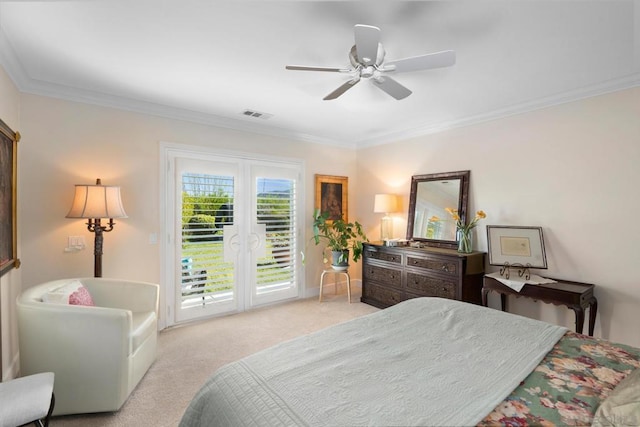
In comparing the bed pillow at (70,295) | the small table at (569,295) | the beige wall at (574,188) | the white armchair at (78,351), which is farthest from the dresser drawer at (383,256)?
the bed pillow at (70,295)

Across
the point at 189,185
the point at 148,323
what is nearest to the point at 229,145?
the point at 189,185

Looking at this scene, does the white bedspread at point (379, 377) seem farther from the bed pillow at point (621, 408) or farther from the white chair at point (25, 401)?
the white chair at point (25, 401)

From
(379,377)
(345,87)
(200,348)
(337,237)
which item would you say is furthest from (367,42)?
(337,237)

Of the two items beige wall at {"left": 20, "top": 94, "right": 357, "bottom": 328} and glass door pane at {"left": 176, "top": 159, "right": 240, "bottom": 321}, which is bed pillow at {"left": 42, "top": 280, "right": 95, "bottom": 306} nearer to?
beige wall at {"left": 20, "top": 94, "right": 357, "bottom": 328}

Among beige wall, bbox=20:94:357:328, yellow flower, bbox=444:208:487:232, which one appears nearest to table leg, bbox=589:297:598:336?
yellow flower, bbox=444:208:487:232

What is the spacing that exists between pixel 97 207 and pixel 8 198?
56 centimetres

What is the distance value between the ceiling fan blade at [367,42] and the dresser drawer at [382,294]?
2.96 m

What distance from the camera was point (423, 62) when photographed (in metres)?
1.91

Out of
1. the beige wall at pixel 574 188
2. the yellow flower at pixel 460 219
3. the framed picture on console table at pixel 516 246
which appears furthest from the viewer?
the yellow flower at pixel 460 219

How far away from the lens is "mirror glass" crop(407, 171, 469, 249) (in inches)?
151

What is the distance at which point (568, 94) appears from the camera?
2938 mm

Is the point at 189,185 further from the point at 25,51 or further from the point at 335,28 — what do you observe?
the point at 335,28

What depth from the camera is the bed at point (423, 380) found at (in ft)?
3.42

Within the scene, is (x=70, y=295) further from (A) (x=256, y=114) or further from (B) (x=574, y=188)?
(B) (x=574, y=188)
